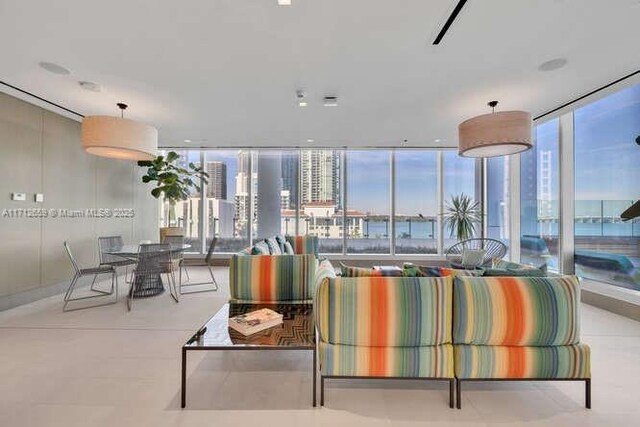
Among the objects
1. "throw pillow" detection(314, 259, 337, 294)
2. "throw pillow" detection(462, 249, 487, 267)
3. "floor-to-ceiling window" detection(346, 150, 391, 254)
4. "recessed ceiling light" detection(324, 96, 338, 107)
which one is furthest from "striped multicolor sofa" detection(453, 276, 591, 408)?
"floor-to-ceiling window" detection(346, 150, 391, 254)

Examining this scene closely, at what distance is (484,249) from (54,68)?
6.99 m

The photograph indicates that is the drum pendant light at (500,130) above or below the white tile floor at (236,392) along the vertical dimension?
above

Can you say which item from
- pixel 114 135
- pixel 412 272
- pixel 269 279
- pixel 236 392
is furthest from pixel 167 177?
pixel 412 272

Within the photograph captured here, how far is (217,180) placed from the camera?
749cm

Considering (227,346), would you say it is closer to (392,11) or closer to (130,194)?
(392,11)

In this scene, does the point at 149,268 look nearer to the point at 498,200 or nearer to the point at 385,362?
the point at 385,362

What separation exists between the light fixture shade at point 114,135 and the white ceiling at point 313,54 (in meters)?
0.49

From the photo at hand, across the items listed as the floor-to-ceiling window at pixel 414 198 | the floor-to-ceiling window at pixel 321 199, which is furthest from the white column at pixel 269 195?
the floor-to-ceiling window at pixel 414 198

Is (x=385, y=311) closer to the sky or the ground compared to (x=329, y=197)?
closer to the ground

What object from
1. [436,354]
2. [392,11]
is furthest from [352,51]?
[436,354]

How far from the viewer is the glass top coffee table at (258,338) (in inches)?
76.6

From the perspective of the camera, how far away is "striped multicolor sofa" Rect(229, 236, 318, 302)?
315 centimetres

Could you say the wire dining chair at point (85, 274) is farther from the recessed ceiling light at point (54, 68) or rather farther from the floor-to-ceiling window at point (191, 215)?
the floor-to-ceiling window at point (191, 215)

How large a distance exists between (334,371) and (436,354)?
2.21 ft
